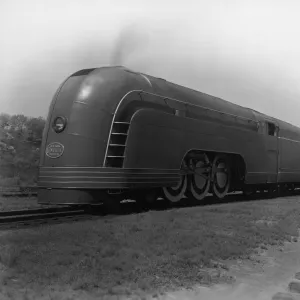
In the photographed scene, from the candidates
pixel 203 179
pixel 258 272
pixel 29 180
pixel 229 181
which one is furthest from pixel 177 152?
pixel 29 180

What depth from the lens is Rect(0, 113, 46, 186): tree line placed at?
3670 cm

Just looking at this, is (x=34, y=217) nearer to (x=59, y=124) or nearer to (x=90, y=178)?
(x=90, y=178)

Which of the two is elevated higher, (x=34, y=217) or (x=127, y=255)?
(x=127, y=255)

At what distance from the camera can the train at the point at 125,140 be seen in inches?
334

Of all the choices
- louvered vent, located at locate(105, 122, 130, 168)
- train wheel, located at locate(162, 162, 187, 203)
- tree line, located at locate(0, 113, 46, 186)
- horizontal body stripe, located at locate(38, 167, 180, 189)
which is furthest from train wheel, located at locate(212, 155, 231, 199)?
tree line, located at locate(0, 113, 46, 186)

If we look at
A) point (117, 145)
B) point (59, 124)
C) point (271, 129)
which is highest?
point (271, 129)

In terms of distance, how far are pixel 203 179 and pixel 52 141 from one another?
197 inches

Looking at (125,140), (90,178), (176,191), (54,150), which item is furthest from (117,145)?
(176,191)

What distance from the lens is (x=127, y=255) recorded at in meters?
4.72

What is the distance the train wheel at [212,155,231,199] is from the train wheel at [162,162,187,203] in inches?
59.7

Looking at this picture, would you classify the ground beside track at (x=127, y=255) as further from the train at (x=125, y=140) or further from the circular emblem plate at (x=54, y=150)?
the circular emblem plate at (x=54, y=150)

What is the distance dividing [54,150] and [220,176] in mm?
6053

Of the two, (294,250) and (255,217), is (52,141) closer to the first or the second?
(255,217)

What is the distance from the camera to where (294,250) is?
618 centimetres
